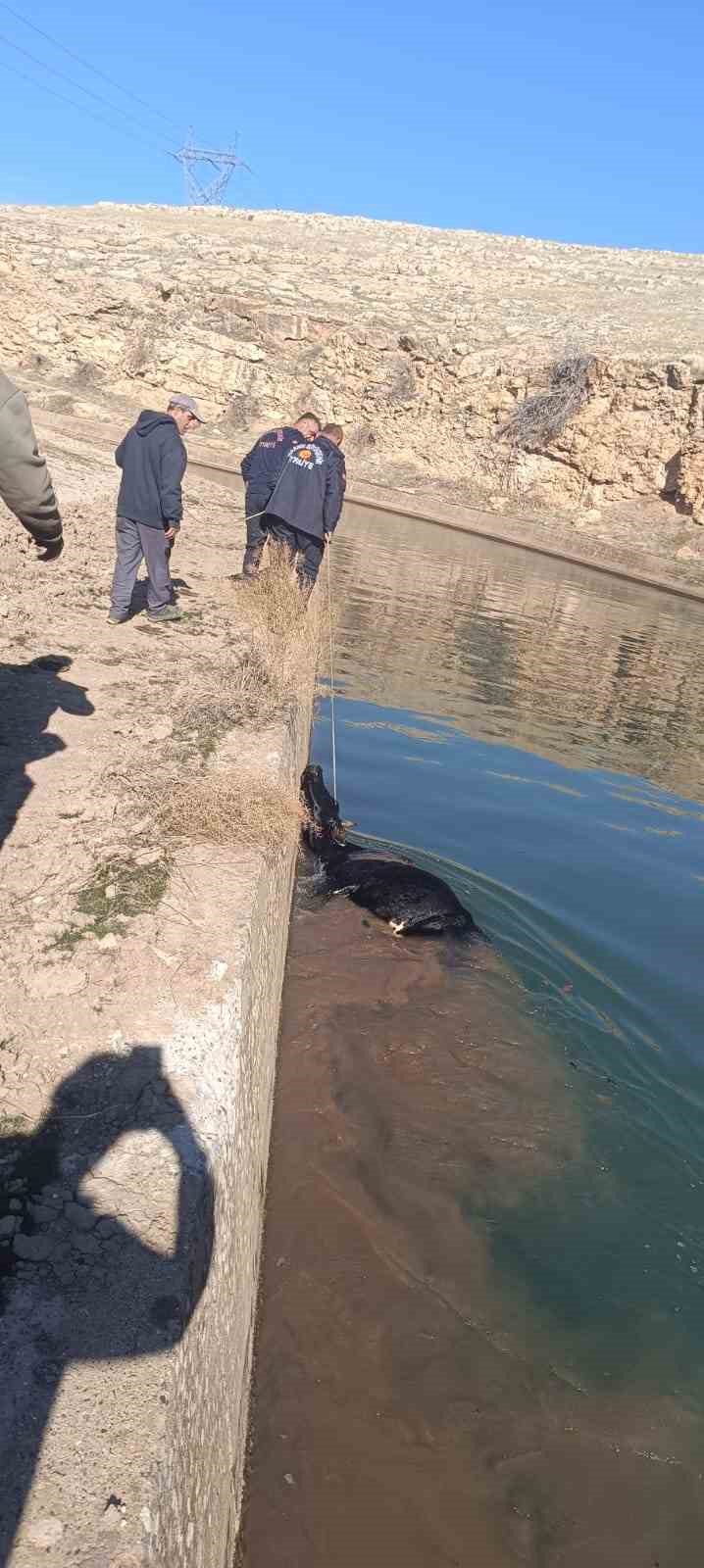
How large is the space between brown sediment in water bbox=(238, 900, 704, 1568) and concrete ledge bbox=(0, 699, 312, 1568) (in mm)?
227

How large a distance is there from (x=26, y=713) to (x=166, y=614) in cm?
347

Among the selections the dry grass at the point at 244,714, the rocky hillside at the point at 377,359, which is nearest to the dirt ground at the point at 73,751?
the dry grass at the point at 244,714

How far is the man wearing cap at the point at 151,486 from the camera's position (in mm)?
8367

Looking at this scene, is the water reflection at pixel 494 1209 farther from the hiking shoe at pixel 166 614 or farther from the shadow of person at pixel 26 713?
the hiking shoe at pixel 166 614

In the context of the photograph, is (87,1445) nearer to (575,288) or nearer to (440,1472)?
(440,1472)

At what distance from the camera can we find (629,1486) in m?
3.22

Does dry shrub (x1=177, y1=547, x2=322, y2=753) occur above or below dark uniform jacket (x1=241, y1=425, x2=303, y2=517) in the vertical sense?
below

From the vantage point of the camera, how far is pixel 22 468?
3.20 meters

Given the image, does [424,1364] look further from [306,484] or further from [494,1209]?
[306,484]

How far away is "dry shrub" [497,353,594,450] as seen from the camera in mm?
34312

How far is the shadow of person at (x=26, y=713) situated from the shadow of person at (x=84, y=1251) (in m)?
1.88

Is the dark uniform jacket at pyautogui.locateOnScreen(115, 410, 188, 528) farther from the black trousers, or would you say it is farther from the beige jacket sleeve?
the beige jacket sleeve

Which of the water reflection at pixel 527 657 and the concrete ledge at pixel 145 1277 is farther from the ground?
the concrete ledge at pixel 145 1277

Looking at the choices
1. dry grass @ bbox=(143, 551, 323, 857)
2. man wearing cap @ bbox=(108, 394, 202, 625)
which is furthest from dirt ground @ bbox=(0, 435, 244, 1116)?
man wearing cap @ bbox=(108, 394, 202, 625)
